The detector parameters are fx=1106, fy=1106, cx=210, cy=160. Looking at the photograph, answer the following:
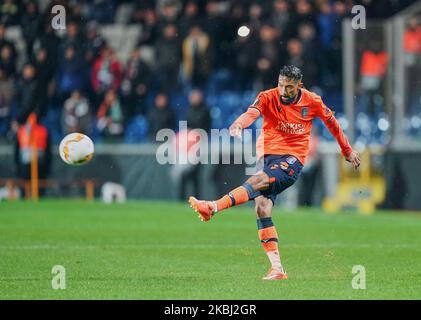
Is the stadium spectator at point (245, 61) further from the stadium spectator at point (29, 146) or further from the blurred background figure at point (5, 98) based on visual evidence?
the blurred background figure at point (5, 98)

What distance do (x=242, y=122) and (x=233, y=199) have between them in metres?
0.73

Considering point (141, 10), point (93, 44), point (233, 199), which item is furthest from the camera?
point (141, 10)

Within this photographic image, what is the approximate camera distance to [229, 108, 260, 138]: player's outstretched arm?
32.4 feet

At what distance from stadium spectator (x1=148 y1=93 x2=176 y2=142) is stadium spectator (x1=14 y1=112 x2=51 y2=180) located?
223cm

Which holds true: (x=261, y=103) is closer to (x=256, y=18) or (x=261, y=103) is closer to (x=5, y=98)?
(x=256, y=18)

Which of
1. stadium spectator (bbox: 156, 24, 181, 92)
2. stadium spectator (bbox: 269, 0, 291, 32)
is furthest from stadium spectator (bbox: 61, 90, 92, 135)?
stadium spectator (bbox: 269, 0, 291, 32)

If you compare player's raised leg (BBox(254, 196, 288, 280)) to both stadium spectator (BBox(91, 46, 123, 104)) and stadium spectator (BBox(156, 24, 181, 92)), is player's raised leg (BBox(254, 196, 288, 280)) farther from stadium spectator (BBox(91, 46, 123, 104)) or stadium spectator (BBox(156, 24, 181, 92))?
stadium spectator (BBox(91, 46, 123, 104))

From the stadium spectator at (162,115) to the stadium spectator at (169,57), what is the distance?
636mm

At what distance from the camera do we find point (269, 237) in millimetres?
10555

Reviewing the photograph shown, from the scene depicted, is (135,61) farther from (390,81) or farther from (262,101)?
(262,101)

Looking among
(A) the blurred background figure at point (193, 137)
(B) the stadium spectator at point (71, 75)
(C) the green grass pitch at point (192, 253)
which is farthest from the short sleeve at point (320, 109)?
(B) the stadium spectator at point (71, 75)

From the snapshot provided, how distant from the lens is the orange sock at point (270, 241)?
1048 centimetres

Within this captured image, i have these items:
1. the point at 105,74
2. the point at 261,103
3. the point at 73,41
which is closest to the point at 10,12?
the point at 73,41

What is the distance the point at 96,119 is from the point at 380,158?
6179mm
